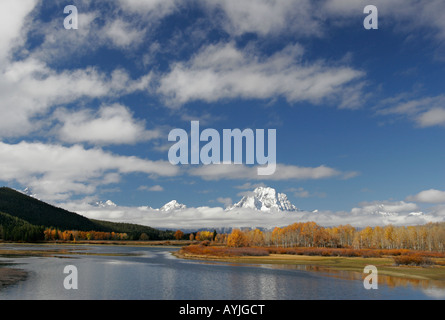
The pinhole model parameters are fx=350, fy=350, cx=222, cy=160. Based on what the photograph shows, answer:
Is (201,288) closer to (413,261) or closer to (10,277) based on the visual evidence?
(10,277)

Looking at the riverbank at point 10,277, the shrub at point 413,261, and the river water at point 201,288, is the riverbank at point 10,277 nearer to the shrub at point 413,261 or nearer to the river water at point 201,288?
the river water at point 201,288

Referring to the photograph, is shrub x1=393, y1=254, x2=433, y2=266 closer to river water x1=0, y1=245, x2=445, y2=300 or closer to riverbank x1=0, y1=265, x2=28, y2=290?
river water x1=0, y1=245, x2=445, y2=300

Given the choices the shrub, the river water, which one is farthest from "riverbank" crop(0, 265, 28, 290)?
the shrub

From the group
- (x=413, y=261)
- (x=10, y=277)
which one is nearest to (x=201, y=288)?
(x=10, y=277)

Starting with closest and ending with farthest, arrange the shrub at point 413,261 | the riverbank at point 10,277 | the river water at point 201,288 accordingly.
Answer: the river water at point 201,288 → the riverbank at point 10,277 → the shrub at point 413,261

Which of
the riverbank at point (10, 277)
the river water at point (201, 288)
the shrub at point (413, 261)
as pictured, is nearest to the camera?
the river water at point (201, 288)

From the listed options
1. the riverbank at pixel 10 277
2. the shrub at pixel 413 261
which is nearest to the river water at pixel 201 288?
the riverbank at pixel 10 277

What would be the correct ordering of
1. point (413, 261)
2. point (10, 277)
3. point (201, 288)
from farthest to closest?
1. point (413, 261)
2. point (10, 277)
3. point (201, 288)

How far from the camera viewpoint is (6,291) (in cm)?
4412

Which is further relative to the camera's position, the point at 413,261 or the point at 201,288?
the point at 413,261

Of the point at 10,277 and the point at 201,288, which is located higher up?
the point at 201,288
